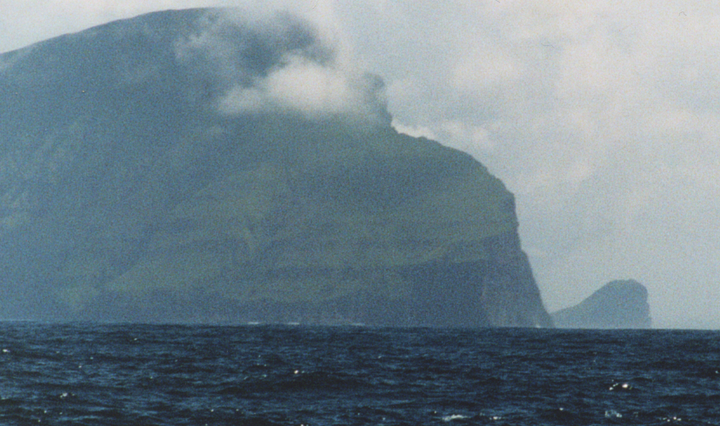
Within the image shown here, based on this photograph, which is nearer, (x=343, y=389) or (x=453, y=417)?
(x=453, y=417)

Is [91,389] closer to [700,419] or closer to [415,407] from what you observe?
[415,407]

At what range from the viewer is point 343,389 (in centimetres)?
5675

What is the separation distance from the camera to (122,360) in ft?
243

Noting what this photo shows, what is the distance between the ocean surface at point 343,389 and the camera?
4600 centimetres

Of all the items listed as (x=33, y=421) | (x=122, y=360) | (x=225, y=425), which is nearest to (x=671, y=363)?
(x=122, y=360)

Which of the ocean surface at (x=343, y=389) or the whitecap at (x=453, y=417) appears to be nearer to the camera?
the whitecap at (x=453, y=417)

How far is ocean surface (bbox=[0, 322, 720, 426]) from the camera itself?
46000mm

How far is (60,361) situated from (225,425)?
32231 millimetres

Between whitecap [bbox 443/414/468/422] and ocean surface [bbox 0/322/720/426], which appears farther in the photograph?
ocean surface [bbox 0/322/720/426]

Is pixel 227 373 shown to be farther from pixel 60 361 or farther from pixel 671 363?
pixel 671 363

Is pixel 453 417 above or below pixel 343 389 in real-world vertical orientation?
below

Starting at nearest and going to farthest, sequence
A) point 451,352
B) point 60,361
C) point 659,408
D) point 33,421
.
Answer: point 33,421 → point 659,408 → point 60,361 → point 451,352

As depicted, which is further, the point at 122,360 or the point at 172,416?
the point at 122,360

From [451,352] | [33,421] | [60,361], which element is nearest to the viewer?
[33,421]
